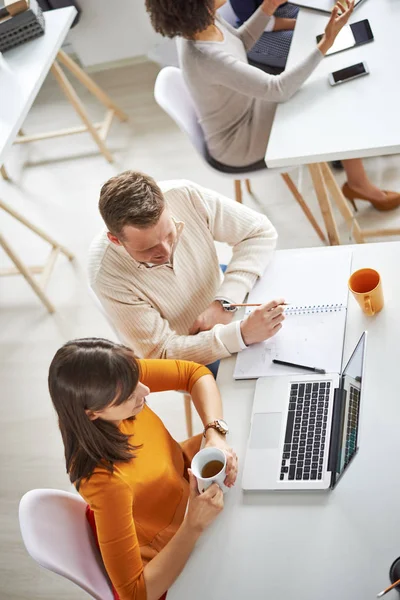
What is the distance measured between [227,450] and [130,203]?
23.8 inches

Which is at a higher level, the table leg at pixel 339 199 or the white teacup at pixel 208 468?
the white teacup at pixel 208 468

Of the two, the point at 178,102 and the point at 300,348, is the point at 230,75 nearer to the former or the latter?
the point at 178,102

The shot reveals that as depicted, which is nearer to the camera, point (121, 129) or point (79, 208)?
point (79, 208)

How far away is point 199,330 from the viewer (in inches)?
71.7

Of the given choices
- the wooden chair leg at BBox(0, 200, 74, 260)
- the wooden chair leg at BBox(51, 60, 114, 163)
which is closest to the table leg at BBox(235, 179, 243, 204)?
the wooden chair leg at BBox(0, 200, 74, 260)

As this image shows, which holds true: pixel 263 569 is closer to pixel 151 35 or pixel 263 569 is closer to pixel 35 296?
pixel 35 296

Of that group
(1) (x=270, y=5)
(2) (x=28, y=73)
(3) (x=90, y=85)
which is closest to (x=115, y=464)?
(1) (x=270, y=5)

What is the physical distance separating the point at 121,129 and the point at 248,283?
91.3 inches

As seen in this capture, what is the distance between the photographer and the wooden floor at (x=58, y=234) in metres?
2.52

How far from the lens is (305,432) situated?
143 centimetres

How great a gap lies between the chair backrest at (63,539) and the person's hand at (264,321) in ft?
1.82

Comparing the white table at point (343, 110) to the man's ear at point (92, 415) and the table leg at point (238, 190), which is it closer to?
the table leg at point (238, 190)

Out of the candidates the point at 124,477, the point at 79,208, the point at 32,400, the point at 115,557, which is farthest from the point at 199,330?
the point at 79,208

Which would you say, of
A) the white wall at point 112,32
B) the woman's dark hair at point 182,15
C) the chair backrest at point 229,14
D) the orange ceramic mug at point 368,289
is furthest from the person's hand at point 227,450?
the white wall at point 112,32
